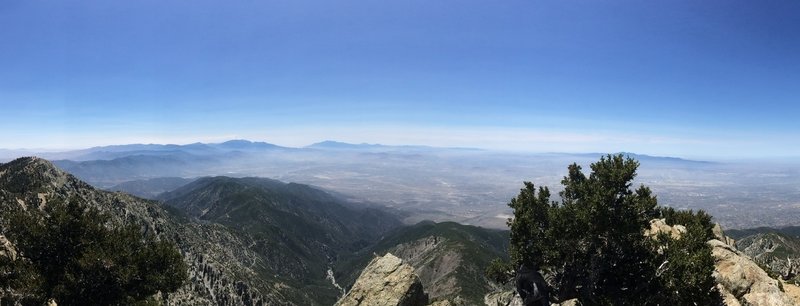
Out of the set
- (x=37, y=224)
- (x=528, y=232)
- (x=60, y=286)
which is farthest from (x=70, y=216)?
(x=528, y=232)

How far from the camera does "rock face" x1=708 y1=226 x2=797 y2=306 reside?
33594 millimetres

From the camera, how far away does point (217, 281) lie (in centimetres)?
18450

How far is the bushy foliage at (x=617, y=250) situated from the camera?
34.8 meters

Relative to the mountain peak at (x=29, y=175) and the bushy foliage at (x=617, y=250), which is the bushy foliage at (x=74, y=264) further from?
the mountain peak at (x=29, y=175)

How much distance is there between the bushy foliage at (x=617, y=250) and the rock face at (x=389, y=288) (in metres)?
14.9

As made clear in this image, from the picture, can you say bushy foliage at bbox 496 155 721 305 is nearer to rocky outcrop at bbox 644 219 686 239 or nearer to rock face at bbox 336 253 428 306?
rocky outcrop at bbox 644 219 686 239

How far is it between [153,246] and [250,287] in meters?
160

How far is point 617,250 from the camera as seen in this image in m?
42.8

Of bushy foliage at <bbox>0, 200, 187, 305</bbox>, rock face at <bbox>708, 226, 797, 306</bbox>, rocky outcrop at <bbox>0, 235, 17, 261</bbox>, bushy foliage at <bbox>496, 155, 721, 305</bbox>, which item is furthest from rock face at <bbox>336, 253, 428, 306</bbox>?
rocky outcrop at <bbox>0, 235, 17, 261</bbox>

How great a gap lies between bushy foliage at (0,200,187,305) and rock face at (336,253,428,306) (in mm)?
21452

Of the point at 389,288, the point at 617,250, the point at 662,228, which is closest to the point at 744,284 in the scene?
the point at 617,250

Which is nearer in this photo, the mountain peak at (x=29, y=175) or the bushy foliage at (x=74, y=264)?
the bushy foliage at (x=74, y=264)

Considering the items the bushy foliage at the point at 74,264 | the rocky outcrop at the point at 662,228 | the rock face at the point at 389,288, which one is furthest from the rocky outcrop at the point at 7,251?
the rocky outcrop at the point at 662,228

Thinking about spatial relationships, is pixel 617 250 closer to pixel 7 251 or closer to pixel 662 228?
pixel 662 228
